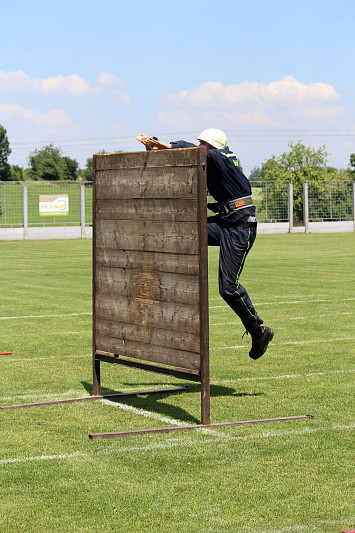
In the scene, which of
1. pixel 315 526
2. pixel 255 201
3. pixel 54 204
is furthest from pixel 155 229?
pixel 54 204

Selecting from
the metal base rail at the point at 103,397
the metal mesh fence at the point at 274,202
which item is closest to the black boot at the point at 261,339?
the metal base rail at the point at 103,397

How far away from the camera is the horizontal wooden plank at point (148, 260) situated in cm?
698

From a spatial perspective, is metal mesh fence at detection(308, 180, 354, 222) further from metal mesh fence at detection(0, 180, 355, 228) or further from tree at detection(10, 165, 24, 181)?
tree at detection(10, 165, 24, 181)

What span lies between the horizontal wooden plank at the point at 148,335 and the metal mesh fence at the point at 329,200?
5185cm

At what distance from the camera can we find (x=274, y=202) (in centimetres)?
5822

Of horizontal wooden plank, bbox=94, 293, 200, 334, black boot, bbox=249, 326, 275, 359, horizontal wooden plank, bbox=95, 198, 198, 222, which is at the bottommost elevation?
black boot, bbox=249, 326, 275, 359

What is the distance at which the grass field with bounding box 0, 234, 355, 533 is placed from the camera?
4.64 meters

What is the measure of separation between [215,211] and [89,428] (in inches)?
99.2

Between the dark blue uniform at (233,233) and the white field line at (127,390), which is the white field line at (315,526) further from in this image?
the white field line at (127,390)

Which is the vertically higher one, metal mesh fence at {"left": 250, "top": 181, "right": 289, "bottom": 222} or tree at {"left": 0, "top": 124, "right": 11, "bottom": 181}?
tree at {"left": 0, "top": 124, "right": 11, "bottom": 181}

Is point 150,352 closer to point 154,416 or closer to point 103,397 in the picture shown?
point 154,416

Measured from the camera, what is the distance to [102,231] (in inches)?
316

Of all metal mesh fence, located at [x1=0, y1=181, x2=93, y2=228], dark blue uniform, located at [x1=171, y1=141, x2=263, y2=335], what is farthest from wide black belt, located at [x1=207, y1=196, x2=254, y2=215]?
metal mesh fence, located at [x1=0, y1=181, x2=93, y2=228]

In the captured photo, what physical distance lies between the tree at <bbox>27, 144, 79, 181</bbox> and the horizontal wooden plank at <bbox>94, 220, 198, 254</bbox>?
115 meters
